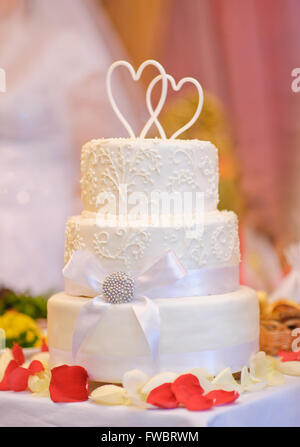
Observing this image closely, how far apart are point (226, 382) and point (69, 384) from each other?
2.06 ft

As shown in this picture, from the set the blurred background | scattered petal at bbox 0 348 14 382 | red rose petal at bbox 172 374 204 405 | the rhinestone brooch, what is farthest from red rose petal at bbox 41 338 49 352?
the blurred background

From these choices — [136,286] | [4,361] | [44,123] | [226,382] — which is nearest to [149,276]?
[136,286]

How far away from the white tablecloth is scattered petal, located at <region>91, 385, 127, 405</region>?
27 mm

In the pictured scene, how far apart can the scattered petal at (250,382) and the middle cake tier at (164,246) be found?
364 mm

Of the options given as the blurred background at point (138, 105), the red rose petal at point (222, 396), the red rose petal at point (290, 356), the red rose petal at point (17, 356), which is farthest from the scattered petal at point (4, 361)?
the blurred background at point (138, 105)

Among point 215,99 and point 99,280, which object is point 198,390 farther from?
point 215,99

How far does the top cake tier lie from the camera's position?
315 cm

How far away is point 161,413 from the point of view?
9.21ft

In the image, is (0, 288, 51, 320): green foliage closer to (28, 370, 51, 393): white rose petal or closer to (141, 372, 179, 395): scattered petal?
(28, 370, 51, 393): white rose petal

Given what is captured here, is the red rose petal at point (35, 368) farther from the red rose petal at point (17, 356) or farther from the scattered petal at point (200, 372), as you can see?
the scattered petal at point (200, 372)

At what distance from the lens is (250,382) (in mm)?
3145

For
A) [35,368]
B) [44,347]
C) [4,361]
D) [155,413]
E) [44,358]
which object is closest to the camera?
[155,413]

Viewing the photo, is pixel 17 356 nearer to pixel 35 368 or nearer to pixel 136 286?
pixel 35 368

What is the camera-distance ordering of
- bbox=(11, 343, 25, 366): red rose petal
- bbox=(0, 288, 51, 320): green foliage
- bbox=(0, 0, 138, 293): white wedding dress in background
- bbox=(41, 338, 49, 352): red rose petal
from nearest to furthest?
1. bbox=(11, 343, 25, 366): red rose petal
2. bbox=(41, 338, 49, 352): red rose petal
3. bbox=(0, 288, 51, 320): green foliage
4. bbox=(0, 0, 138, 293): white wedding dress in background
